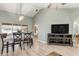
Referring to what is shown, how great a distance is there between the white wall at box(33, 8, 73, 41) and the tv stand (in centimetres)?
12

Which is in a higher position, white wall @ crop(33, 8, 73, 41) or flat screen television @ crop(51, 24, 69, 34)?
white wall @ crop(33, 8, 73, 41)

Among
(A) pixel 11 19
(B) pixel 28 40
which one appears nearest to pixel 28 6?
(A) pixel 11 19

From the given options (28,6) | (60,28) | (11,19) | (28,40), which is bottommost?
(28,40)

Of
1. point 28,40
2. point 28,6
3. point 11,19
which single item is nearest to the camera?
point 28,6

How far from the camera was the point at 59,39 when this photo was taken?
2.11 meters

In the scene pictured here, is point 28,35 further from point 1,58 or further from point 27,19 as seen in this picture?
point 1,58

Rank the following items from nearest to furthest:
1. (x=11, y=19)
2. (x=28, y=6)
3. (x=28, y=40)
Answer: (x=28, y=6) < (x=11, y=19) < (x=28, y=40)

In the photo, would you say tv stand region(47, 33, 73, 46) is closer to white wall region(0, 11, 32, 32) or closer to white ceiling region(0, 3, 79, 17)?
white wall region(0, 11, 32, 32)

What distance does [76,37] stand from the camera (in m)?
1.97

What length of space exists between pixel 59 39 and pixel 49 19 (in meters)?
0.52

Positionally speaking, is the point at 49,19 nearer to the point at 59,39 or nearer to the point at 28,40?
the point at 59,39

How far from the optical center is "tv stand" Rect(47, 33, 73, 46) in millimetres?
2036

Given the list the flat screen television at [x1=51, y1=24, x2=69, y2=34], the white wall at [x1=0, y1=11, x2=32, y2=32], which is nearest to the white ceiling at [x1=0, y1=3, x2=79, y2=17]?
the white wall at [x1=0, y1=11, x2=32, y2=32]

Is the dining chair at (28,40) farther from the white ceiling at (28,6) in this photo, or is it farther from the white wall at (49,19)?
the white ceiling at (28,6)
